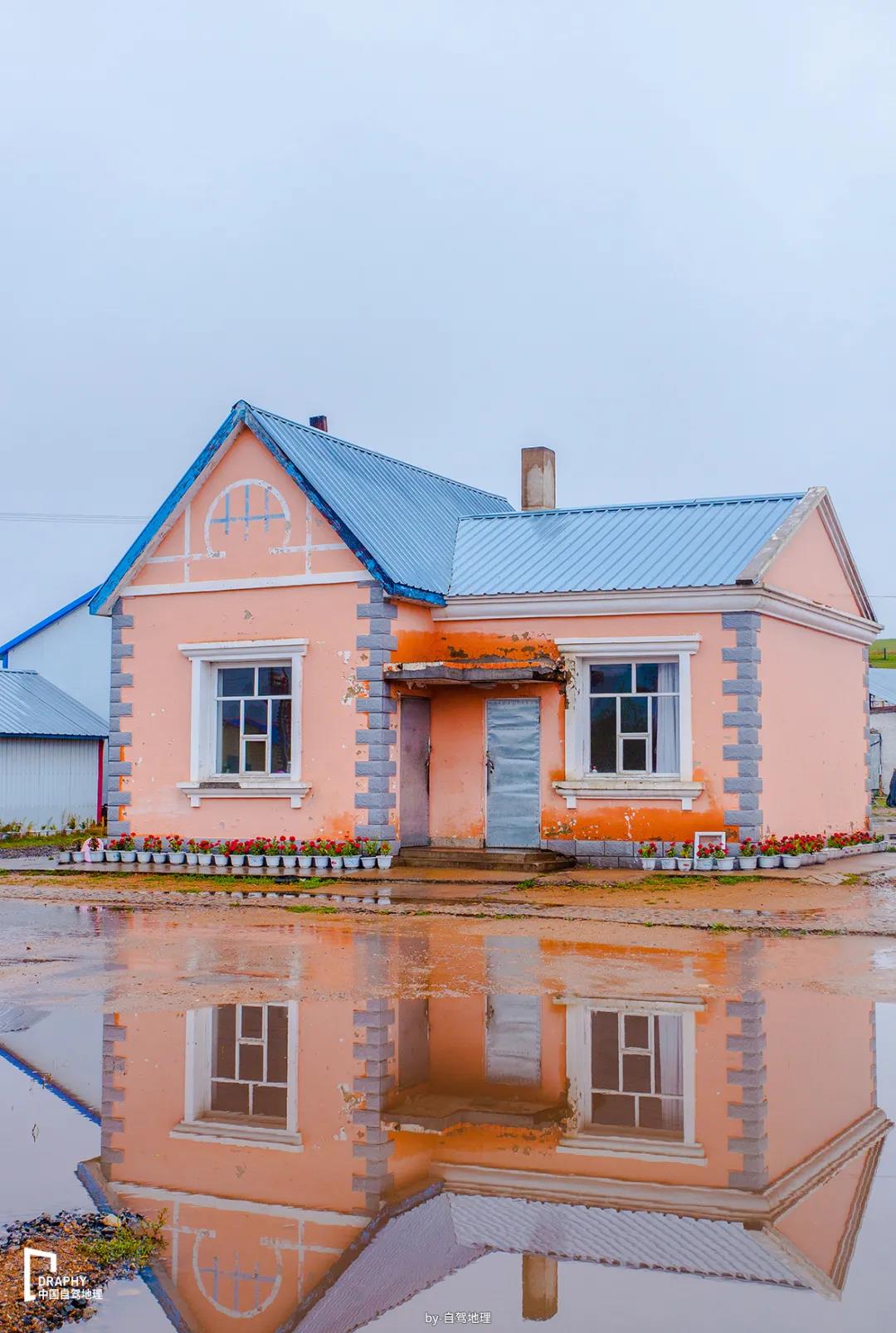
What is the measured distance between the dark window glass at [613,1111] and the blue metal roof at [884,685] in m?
44.2

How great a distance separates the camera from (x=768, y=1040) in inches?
335

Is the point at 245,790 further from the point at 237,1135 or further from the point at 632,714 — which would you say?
the point at 237,1135

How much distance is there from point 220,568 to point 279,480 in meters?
1.69

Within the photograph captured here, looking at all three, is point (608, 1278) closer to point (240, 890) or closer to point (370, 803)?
point (240, 890)

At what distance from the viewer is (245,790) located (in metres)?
21.4

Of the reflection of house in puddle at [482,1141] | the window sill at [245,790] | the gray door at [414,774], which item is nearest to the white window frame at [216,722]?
the window sill at [245,790]

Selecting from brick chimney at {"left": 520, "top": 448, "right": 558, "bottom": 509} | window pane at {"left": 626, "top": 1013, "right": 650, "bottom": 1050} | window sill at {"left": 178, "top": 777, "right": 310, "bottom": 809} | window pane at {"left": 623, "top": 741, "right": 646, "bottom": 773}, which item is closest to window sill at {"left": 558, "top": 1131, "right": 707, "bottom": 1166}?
window pane at {"left": 626, "top": 1013, "right": 650, "bottom": 1050}

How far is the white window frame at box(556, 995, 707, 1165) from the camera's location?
21.3 feet

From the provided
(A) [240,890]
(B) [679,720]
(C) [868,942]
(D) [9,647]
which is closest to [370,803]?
(A) [240,890]

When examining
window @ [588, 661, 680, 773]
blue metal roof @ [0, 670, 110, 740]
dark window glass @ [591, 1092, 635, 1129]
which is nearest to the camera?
dark window glass @ [591, 1092, 635, 1129]

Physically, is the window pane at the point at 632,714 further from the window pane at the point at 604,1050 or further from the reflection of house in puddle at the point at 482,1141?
the window pane at the point at 604,1050

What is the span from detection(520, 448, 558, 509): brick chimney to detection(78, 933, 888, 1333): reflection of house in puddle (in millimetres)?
17102

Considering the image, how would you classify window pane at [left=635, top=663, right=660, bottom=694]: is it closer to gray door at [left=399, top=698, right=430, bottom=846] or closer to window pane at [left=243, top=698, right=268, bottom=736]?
gray door at [left=399, top=698, right=430, bottom=846]

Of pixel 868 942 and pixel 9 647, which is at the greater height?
pixel 9 647
